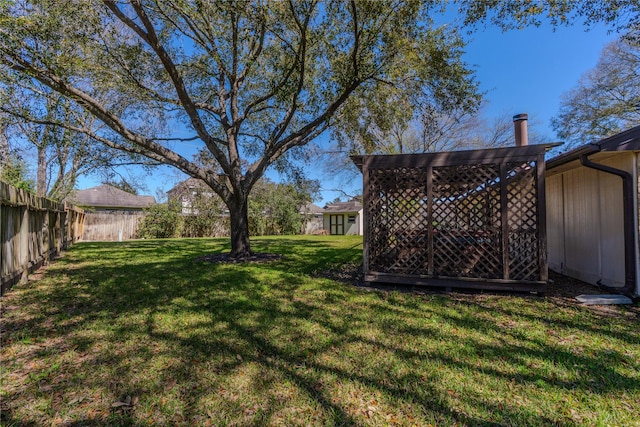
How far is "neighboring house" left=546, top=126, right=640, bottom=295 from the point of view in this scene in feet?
14.2

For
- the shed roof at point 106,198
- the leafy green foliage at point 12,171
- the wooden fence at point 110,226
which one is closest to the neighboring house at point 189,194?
the wooden fence at point 110,226

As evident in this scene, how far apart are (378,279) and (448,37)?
593 centimetres

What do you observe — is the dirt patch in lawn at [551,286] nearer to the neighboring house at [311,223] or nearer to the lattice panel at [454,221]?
the lattice panel at [454,221]

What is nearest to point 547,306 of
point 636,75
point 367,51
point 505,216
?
point 505,216

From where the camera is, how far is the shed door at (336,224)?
28781 millimetres

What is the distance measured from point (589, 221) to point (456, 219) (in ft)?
8.25

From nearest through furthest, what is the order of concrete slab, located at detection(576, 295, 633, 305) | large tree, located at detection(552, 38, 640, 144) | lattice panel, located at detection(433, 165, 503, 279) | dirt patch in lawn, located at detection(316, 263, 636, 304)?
1. concrete slab, located at detection(576, 295, 633, 305)
2. dirt patch in lawn, located at detection(316, 263, 636, 304)
3. lattice panel, located at detection(433, 165, 503, 279)
4. large tree, located at detection(552, 38, 640, 144)

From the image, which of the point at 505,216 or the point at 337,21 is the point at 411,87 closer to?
the point at 337,21

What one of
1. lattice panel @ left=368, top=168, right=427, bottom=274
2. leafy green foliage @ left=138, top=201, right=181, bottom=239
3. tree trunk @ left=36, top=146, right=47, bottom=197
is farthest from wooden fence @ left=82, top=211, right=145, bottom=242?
lattice panel @ left=368, top=168, right=427, bottom=274

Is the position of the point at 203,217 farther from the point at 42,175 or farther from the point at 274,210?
the point at 42,175

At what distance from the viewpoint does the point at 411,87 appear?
8.12 meters

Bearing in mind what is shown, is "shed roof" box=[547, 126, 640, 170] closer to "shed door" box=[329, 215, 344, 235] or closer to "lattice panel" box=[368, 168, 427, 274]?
"lattice panel" box=[368, 168, 427, 274]

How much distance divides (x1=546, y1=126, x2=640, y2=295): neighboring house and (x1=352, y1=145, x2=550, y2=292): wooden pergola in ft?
3.35

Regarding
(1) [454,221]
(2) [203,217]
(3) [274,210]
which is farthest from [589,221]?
(3) [274,210]
